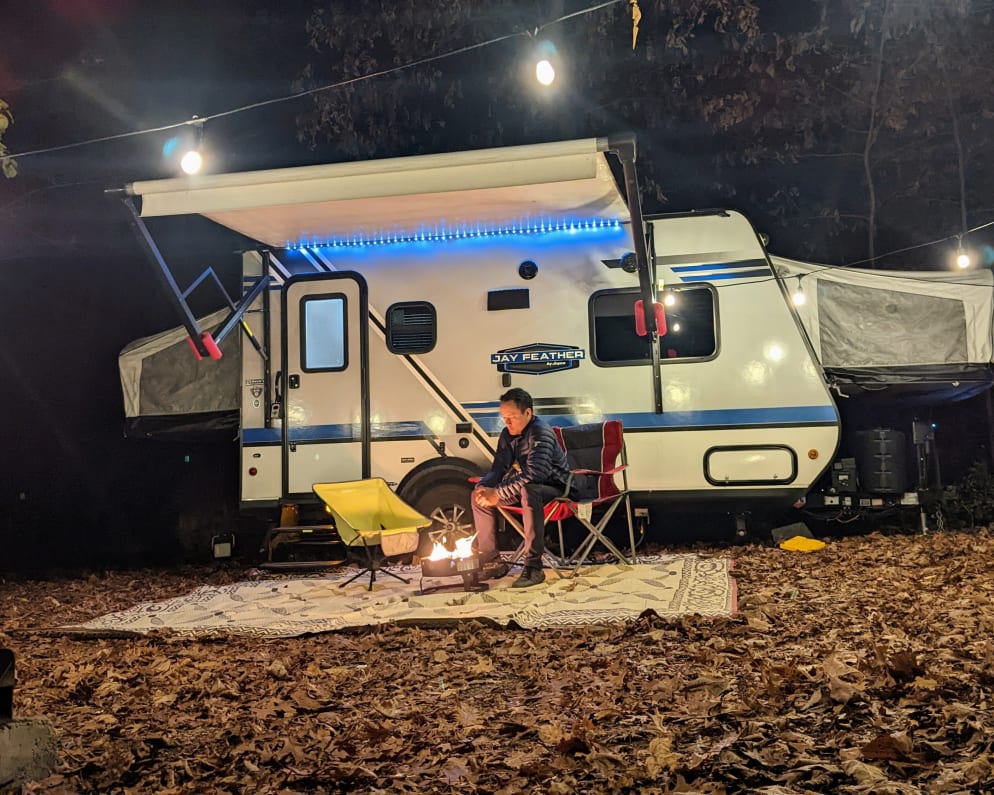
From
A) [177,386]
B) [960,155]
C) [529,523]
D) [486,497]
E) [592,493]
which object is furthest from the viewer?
[960,155]

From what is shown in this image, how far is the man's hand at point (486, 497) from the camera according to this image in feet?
20.9

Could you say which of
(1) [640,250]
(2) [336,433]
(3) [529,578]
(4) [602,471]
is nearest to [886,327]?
(1) [640,250]

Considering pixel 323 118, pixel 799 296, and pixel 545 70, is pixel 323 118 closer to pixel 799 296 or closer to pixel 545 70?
pixel 545 70

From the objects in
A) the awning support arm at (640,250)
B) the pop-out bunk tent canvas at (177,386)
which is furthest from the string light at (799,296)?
the pop-out bunk tent canvas at (177,386)

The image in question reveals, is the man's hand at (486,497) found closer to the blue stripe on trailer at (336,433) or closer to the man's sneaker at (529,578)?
the man's sneaker at (529,578)

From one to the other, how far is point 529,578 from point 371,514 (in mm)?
1455

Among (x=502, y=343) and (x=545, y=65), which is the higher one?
(x=545, y=65)

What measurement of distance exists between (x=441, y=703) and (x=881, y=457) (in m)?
4.83

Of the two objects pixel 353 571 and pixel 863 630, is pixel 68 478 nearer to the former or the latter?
pixel 353 571

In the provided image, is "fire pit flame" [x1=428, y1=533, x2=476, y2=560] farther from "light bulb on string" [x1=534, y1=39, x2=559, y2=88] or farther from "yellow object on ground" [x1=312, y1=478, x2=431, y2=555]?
"light bulb on string" [x1=534, y1=39, x2=559, y2=88]

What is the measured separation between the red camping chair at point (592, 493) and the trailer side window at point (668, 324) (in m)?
0.61

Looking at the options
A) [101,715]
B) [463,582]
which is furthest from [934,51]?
[101,715]

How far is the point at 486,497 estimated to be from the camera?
21.0ft

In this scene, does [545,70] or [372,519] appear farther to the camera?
[372,519]
